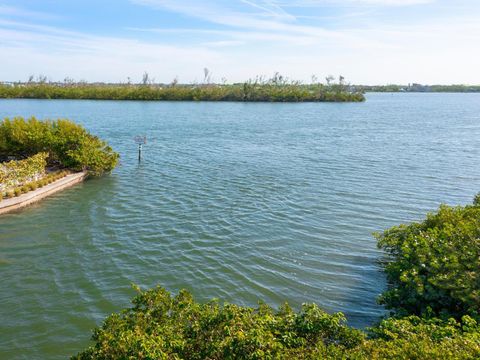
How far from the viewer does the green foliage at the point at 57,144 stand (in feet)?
73.7

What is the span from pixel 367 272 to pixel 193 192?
397 inches

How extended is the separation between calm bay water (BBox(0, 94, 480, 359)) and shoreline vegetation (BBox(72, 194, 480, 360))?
210cm

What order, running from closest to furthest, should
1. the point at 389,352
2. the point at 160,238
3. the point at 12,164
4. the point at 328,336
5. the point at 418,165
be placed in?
1. the point at 389,352
2. the point at 328,336
3. the point at 160,238
4. the point at 12,164
5. the point at 418,165

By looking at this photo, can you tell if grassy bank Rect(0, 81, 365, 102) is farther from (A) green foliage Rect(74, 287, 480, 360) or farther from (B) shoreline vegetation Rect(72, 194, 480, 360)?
(A) green foliage Rect(74, 287, 480, 360)

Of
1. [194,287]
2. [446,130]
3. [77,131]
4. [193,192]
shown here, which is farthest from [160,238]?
[446,130]

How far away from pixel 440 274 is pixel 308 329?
3.50m

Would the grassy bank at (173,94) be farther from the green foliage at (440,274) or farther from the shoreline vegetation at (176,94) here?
the green foliage at (440,274)

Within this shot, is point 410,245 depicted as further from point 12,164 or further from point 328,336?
point 12,164

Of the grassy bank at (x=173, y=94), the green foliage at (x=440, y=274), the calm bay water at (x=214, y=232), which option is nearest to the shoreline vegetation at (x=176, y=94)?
the grassy bank at (x=173, y=94)

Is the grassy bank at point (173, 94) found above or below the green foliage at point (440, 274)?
above

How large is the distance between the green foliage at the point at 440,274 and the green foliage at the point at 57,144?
1725 cm

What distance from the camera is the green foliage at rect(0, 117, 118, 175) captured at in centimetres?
2245

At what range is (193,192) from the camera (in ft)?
67.6

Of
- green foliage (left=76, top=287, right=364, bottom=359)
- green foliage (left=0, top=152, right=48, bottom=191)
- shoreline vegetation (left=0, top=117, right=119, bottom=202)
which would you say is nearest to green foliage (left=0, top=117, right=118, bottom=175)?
shoreline vegetation (left=0, top=117, right=119, bottom=202)
